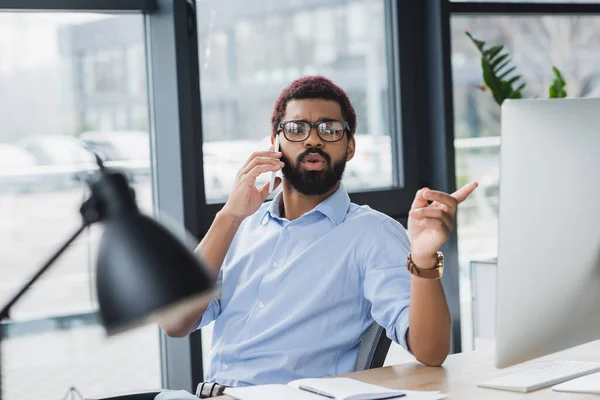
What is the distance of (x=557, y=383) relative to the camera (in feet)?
5.67

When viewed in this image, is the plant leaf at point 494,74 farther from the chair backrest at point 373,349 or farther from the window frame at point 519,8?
the chair backrest at point 373,349

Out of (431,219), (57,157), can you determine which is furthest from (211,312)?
(57,157)

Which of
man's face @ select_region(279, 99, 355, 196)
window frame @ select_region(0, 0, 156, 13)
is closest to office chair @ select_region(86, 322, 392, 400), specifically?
man's face @ select_region(279, 99, 355, 196)

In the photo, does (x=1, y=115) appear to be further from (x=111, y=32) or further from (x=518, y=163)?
(x=518, y=163)

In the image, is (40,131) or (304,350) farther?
(40,131)

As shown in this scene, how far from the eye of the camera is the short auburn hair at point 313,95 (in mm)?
2350

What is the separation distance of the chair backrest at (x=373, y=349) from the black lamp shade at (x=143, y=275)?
107 cm

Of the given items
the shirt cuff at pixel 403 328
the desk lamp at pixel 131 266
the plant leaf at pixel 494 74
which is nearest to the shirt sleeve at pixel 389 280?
the shirt cuff at pixel 403 328

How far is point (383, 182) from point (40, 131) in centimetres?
140

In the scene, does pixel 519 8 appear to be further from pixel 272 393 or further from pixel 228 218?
pixel 272 393

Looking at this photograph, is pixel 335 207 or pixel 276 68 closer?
pixel 335 207

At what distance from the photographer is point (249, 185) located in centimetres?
232

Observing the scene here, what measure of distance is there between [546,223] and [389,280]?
2.38 feet

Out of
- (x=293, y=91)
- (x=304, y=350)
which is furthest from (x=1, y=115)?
(x=304, y=350)
